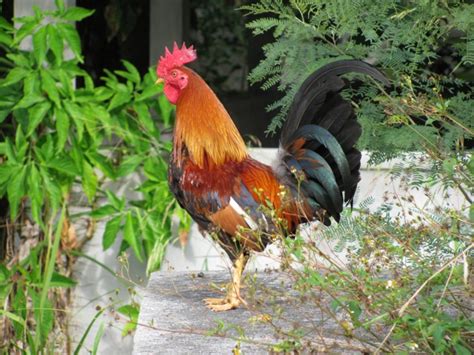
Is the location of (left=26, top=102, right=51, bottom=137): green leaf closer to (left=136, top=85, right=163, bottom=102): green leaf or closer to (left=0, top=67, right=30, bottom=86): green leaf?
(left=0, top=67, right=30, bottom=86): green leaf

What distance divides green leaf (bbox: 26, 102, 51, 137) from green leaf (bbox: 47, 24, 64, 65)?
0.23 metres

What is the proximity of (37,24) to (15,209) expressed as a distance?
0.93 meters

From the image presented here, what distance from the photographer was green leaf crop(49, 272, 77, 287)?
5.52m

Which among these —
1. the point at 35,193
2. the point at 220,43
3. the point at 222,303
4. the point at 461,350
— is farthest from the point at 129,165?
the point at 461,350

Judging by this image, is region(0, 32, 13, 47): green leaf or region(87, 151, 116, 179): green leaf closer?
region(0, 32, 13, 47): green leaf

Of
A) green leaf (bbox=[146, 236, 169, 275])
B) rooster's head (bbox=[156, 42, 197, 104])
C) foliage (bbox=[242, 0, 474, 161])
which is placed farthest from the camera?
green leaf (bbox=[146, 236, 169, 275])

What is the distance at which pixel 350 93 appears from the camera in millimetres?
4055

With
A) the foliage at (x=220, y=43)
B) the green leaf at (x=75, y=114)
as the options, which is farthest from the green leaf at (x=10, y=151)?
the foliage at (x=220, y=43)

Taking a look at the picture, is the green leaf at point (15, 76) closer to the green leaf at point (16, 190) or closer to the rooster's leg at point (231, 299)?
the green leaf at point (16, 190)

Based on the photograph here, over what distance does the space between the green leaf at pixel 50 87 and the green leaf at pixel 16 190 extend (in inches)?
15.0

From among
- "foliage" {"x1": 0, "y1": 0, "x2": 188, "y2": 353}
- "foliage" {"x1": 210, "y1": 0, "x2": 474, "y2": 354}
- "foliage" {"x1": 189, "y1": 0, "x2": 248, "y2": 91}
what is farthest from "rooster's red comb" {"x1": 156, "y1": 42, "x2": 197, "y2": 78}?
"foliage" {"x1": 189, "y1": 0, "x2": 248, "y2": 91}

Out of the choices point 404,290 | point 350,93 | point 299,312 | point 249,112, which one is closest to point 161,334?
point 299,312

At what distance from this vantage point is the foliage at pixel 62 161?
537 cm

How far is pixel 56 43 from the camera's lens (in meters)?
5.33
